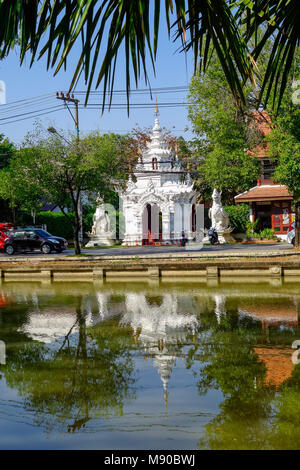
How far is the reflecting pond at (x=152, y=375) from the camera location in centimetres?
488

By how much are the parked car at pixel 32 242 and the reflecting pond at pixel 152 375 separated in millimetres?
16339

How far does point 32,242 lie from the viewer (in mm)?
29891

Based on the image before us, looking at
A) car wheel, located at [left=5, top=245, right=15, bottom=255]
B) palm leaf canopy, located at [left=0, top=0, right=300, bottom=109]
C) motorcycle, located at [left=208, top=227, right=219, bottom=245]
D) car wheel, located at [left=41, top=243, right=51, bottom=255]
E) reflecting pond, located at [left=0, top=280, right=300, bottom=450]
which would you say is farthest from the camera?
motorcycle, located at [left=208, top=227, right=219, bottom=245]

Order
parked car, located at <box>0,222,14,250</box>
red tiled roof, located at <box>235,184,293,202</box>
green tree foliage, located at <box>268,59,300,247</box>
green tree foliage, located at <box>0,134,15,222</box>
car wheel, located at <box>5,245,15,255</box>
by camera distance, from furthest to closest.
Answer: green tree foliage, located at <box>0,134,15,222</box>
red tiled roof, located at <box>235,184,293,202</box>
parked car, located at <box>0,222,14,250</box>
car wheel, located at <box>5,245,15,255</box>
green tree foliage, located at <box>268,59,300,247</box>

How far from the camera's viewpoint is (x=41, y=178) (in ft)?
82.0

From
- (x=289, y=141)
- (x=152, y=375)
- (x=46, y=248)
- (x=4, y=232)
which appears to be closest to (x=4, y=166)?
(x=4, y=232)

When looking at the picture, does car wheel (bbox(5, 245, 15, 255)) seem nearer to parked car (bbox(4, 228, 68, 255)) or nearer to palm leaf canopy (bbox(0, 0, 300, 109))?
parked car (bbox(4, 228, 68, 255))

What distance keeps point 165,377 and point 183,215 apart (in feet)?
94.6

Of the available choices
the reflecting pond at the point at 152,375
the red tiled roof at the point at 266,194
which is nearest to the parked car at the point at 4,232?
the red tiled roof at the point at 266,194

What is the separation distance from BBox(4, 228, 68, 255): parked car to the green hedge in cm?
1263

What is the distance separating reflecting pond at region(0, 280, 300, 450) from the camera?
4.88 metres

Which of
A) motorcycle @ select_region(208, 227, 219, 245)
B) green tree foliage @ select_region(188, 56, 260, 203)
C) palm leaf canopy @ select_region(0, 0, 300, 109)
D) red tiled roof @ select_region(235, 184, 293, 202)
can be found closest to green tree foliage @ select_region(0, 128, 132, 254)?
green tree foliage @ select_region(188, 56, 260, 203)

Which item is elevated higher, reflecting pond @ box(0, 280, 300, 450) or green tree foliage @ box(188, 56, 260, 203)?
green tree foliage @ box(188, 56, 260, 203)
